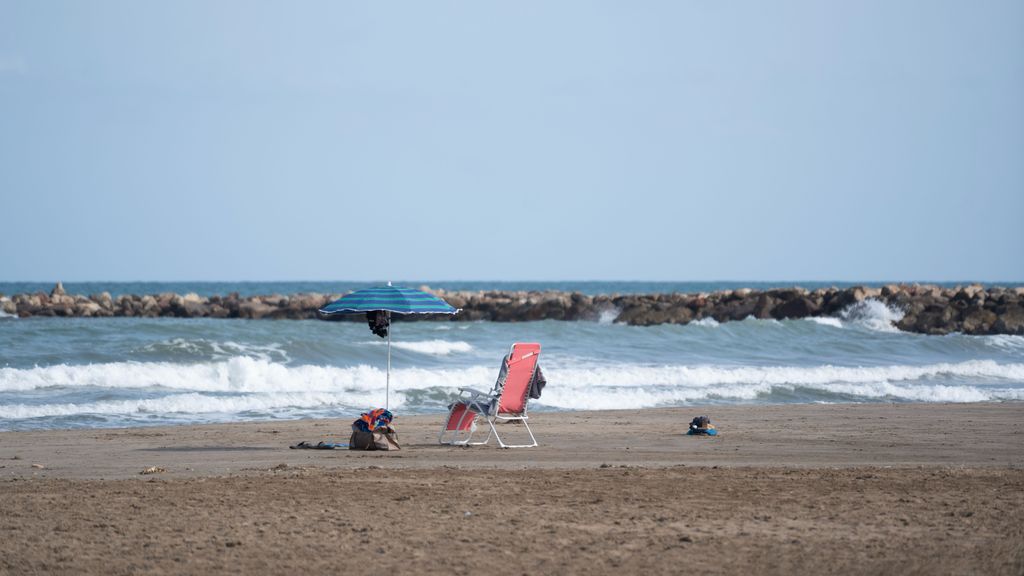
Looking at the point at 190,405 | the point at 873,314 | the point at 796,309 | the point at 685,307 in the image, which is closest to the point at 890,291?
the point at 873,314

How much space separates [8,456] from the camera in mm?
10492

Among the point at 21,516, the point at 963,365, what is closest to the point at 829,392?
the point at 963,365

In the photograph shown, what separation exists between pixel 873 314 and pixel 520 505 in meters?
32.8

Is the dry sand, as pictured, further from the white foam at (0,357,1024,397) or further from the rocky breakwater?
the rocky breakwater

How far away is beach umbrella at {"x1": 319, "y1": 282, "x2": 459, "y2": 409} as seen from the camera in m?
11.6

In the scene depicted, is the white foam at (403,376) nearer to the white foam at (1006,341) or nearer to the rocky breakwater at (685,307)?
the white foam at (1006,341)

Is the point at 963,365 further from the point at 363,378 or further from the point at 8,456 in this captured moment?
the point at 8,456

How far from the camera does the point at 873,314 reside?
3803cm

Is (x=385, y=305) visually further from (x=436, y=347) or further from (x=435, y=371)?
(x=436, y=347)

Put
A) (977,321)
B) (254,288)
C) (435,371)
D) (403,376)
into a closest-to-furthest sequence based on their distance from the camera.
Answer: (403,376) < (435,371) < (977,321) < (254,288)

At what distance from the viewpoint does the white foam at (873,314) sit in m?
37.1

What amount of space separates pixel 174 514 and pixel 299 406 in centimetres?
912

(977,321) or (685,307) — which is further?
(685,307)

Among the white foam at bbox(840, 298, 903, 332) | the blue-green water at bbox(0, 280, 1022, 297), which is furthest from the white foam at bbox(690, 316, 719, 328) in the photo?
the blue-green water at bbox(0, 280, 1022, 297)
